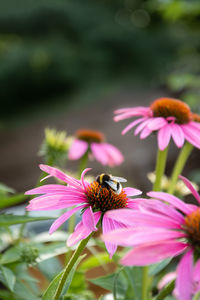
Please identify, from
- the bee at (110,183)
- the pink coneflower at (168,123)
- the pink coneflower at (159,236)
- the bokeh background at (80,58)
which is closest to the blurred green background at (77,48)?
the bokeh background at (80,58)

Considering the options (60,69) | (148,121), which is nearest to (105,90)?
(60,69)

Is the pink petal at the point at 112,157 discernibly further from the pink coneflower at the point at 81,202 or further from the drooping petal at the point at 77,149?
the pink coneflower at the point at 81,202

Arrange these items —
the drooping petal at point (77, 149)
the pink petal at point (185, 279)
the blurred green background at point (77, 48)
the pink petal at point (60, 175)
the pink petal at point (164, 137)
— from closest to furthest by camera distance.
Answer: the pink petal at point (185, 279)
the pink petal at point (60, 175)
the pink petal at point (164, 137)
the drooping petal at point (77, 149)
the blurred green background at point (77, 48)

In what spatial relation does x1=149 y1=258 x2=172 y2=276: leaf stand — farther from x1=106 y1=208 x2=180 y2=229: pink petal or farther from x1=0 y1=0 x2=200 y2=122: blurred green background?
x1=0 y1=0 x2=200 y2=122: blurred green background

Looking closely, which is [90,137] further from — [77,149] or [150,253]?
[150,253]

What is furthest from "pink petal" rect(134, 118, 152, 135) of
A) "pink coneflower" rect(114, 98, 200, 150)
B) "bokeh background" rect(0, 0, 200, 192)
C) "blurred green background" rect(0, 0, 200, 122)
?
"blurred green background" rect(0, 0, 200, 122)

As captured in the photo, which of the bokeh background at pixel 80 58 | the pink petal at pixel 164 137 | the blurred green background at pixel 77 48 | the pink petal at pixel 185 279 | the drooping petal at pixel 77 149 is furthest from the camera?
the blurred green background at pixel 77 48
